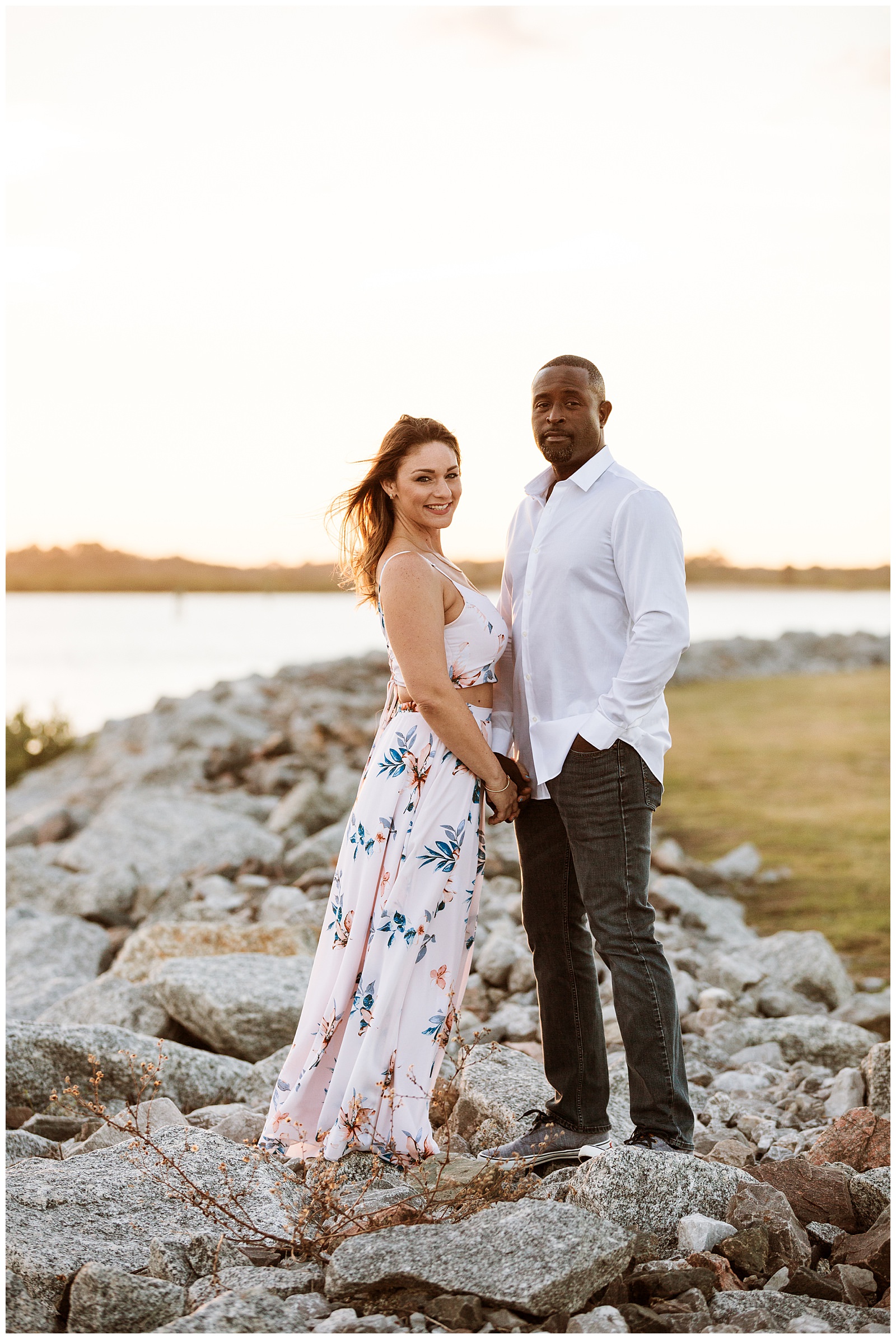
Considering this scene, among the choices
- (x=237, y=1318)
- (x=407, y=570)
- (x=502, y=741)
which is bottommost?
(x=237, y=1318)

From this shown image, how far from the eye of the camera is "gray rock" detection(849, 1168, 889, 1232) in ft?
10.5

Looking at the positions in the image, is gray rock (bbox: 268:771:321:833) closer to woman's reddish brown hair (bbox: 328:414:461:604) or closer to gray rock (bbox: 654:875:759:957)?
Result: gray rock (bbox: 654:875:759:957)

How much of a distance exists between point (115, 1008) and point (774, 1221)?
3.19 metres

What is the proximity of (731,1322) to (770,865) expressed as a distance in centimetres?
731

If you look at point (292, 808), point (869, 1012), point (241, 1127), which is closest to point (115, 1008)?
point (241, 1127)

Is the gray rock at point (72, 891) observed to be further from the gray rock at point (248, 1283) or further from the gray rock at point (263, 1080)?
the gray rock at point (248, 1283)

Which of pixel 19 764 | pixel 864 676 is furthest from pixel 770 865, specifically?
pixel 864 676

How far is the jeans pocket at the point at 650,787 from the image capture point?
3381 mm

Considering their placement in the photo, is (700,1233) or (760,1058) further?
(760,1058)

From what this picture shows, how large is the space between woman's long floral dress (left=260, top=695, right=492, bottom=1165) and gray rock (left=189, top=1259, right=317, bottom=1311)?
0.71 meters

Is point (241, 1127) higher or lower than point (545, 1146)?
lower

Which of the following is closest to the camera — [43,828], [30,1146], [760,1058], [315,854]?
[30,1146]

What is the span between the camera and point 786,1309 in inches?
106

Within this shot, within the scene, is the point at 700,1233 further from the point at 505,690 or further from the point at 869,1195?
the point at 505,690
